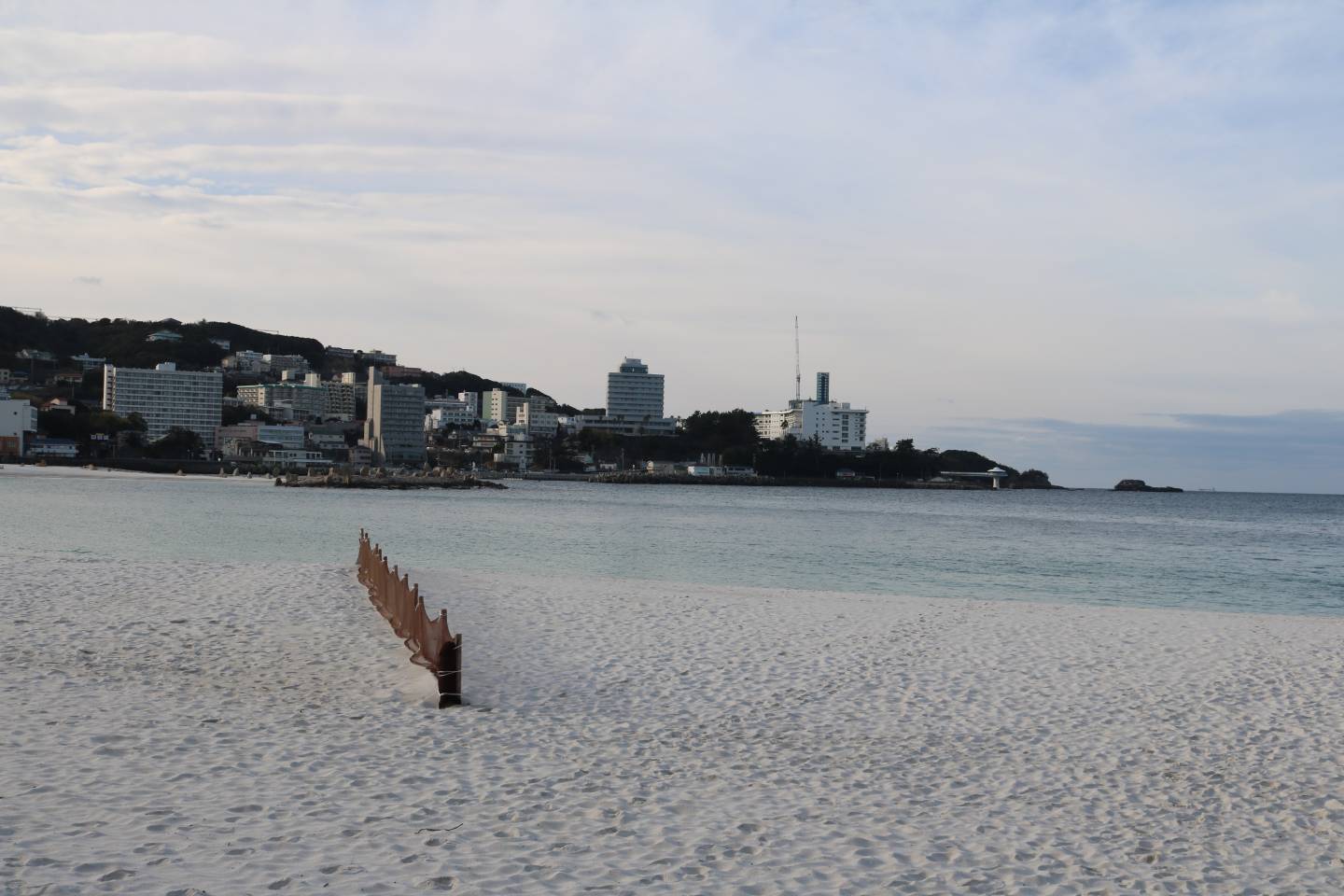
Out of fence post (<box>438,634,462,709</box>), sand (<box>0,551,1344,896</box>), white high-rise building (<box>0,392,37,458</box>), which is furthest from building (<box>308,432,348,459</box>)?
fence post (<box>438,634,462,709</box>)

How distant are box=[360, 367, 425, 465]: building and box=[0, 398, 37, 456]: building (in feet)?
185

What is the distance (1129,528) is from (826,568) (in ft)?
135

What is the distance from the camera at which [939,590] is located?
25516 mm

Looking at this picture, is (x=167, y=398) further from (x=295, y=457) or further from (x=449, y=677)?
(x=449, y=677)

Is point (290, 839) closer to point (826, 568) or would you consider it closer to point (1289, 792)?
point (1289, 792)

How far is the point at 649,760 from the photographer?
8.59 metres

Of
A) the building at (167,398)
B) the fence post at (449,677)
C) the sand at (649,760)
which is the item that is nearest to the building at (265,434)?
the building at (167,398)

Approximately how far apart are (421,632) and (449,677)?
167cm

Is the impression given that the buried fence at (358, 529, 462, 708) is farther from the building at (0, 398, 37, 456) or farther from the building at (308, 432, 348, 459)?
the building at (308, 432, 348, 459)

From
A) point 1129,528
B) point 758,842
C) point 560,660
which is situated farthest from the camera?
point 1129,528

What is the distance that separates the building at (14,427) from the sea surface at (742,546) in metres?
77.8

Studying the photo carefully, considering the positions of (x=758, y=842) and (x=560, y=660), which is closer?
(x=758, y=842)

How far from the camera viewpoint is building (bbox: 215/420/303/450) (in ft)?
581

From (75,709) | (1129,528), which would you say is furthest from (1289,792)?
(1129,528)
